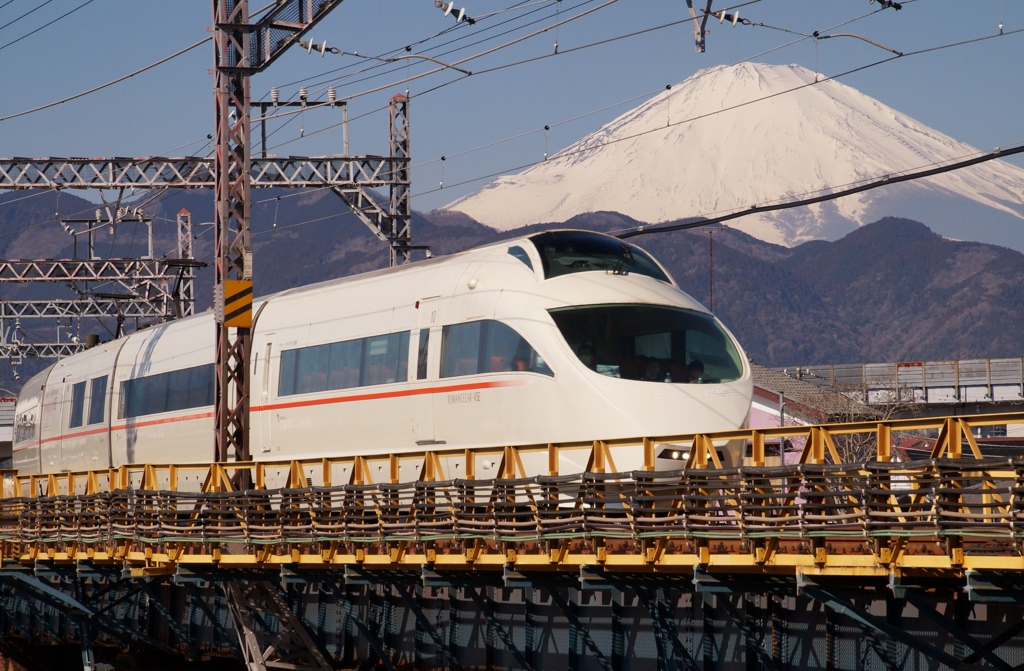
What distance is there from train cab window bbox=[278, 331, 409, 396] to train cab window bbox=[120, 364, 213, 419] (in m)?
3.23

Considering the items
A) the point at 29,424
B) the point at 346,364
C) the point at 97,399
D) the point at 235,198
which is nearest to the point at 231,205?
the point at 235,198

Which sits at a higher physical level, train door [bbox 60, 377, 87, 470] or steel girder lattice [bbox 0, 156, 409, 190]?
steel girder lattice [bbox 0, 156, 409, 190]

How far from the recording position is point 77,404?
3234 centimetres

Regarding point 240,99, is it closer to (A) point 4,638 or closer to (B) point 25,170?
(A) point 4,638

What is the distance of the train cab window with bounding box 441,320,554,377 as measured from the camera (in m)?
17.1

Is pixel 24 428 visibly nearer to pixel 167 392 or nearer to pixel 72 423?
pixel 72 423

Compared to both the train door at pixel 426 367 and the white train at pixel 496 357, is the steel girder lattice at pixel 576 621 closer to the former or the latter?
the white train at pixel 496 357

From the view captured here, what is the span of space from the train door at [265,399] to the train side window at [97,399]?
30.0 ft

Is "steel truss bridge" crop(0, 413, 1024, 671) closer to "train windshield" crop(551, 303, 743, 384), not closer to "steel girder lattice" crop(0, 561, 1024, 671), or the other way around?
"steel girder lattice" crop(0, 561, 1024, 671)

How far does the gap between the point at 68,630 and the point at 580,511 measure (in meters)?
19.2

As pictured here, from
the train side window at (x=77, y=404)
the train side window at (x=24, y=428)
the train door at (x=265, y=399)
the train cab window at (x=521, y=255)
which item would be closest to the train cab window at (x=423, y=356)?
the train cab window at (x=521, y=255)

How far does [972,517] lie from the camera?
9.88 meters

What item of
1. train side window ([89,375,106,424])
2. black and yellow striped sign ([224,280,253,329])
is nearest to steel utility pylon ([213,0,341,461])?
black and yellow striped sign ([224,280,253,329])

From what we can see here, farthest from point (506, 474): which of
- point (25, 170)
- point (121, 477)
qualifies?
point (25, 170)
